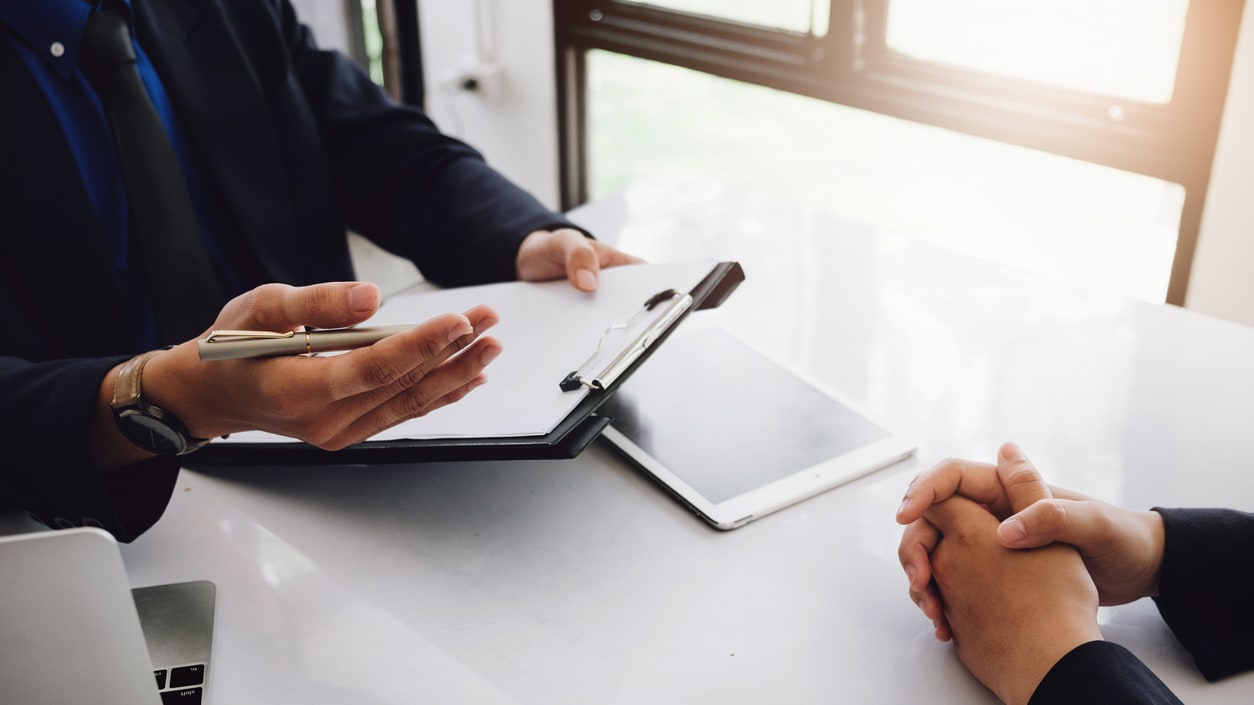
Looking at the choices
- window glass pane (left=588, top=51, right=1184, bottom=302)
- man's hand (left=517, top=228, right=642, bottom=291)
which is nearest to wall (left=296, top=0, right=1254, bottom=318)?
window glass pane (left=588, top=51, right=1184, bottom=302)

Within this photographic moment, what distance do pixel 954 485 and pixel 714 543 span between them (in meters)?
0.20

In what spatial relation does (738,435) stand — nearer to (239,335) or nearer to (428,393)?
(428,393)

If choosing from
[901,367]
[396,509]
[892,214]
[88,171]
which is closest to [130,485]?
[396,509]

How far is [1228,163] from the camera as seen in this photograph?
1613mm

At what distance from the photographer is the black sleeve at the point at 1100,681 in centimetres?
62

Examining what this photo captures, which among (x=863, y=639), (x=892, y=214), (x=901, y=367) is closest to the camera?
(x=863, y=639)

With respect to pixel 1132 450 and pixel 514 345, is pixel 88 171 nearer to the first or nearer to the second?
pixel 514 345

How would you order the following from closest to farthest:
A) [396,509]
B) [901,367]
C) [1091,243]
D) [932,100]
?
1. [396,509]
2. [901,367]
3. [932,100]
4. [1091,243]

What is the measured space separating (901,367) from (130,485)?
745mm

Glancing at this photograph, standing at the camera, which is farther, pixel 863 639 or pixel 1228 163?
pixel 1228 163

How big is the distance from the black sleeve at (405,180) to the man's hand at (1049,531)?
1.91ft

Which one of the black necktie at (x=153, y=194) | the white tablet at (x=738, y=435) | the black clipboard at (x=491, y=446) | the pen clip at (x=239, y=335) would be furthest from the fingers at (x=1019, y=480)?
the black necktie at (x=153, y=194)

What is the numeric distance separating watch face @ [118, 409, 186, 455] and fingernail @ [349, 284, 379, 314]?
0.65 ft

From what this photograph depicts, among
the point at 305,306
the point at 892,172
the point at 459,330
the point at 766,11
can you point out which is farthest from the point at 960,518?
the point at 892,172
